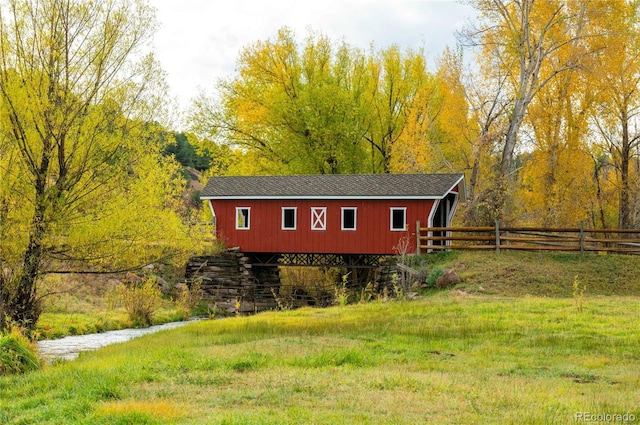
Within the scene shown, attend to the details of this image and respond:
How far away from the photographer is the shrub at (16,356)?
1127cm

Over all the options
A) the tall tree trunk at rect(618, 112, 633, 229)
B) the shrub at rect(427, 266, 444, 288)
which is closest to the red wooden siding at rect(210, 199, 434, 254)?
the shrub at rect(427, 266, 444, 288)

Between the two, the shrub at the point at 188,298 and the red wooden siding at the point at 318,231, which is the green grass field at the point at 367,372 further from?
the red wooden siding at the point at 318,231

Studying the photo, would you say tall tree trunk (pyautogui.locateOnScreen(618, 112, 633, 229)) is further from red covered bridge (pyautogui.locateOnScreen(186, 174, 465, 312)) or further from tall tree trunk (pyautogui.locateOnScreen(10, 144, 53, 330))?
tall tree trunk (pyautogui.locateOnScreen(10, 144, 53, 330))

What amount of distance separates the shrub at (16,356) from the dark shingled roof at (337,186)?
2032 cm

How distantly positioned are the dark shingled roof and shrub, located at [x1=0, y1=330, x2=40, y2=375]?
2032cm

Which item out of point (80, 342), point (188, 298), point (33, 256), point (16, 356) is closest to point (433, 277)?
point (188, 298)

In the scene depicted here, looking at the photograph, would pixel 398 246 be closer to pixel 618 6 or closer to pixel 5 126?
pixel 618 6

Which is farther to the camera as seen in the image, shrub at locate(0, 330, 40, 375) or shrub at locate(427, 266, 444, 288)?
shrub at locate(427, 266, 444, 288)

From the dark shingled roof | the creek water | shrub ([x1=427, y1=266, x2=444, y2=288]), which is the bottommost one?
the creek water

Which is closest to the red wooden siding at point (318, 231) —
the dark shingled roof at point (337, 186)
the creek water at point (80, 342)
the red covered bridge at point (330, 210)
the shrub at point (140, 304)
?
the red covered bridge at point (330, 210)

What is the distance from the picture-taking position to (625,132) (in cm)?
3416

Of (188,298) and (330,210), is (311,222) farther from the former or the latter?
(188,298)

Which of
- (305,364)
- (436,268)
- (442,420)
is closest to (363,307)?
(436,268)

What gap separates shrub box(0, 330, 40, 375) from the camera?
11266 millimetres
